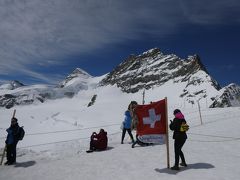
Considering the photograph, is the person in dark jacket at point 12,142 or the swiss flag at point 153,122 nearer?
the swiss flag at point 153,122

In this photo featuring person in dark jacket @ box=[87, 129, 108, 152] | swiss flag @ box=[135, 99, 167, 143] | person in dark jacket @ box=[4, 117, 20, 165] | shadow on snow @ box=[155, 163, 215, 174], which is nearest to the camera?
shadow on snow @ box=[155, 163, 215, 174]

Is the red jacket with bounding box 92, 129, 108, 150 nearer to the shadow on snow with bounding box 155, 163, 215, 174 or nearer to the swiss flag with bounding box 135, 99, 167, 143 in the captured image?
the swiss flag with bounding box 135, 99, 167, 143

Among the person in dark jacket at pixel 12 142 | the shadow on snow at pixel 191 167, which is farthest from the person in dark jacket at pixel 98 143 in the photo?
the shadow on snow at pixel 191 167

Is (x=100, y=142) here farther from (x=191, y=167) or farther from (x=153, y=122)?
(x=191, y=167)

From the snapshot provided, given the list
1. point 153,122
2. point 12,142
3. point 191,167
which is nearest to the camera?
point 191,167

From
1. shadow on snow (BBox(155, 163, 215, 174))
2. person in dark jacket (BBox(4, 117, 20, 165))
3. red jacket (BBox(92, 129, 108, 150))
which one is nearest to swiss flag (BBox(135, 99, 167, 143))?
shadow on snow (BBox(155, 163, 215, 174))

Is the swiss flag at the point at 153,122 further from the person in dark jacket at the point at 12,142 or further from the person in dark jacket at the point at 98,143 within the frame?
the person in dark jacket at the point at 12,142

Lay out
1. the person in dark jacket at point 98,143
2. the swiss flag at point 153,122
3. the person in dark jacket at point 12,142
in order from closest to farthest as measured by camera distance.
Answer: the swiss flag at point 153,122 < the person in dark jacket at point 12,142 < the person in dark jacket at point 98,143

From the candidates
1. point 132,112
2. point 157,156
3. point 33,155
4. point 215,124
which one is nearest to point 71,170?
point 157,156

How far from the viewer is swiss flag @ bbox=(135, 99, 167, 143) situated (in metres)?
11.8

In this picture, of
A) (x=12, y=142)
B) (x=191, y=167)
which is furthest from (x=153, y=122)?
(x=12, y=142)

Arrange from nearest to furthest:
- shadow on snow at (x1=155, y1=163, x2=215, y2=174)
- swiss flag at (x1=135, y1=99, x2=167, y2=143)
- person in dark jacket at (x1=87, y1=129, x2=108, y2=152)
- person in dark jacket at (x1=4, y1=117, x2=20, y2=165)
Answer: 1. shadow on snow at (x1=155, y1=163, x2=215, y2=174)
2. swiss flag at (x1=135, y1=99, x2=167, y2=143)
3. person in dark jacket at (x1=4, y1=117, x2=20, y2=165)
4. person in dark jacket at (x1=87, y1=129, x2=108, y2=152)

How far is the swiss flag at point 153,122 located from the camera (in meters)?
11.8

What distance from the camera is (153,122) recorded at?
39.3 feet
